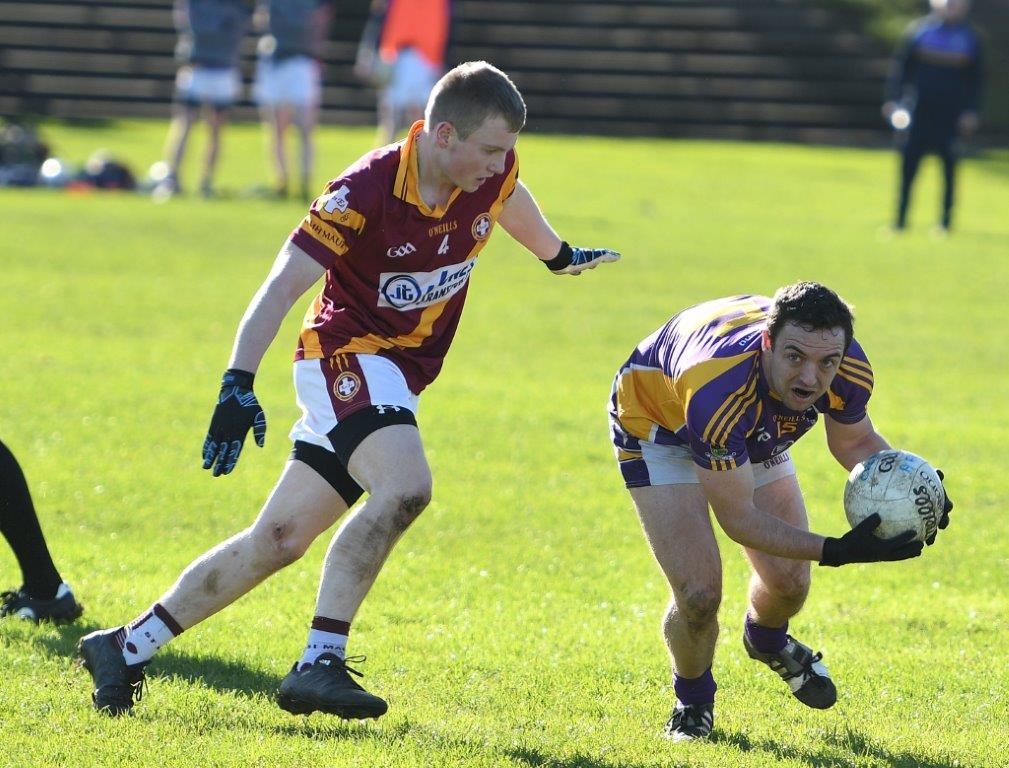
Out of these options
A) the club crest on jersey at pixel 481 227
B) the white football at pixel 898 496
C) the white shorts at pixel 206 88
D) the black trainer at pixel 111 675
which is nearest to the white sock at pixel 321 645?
the black trainer at pixel 111 675

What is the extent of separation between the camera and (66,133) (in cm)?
2570

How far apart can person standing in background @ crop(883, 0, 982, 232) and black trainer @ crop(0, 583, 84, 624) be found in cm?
1476

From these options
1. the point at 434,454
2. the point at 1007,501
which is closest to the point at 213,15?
the point at 434,454

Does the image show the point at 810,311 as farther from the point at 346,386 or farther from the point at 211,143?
the point at 211,143

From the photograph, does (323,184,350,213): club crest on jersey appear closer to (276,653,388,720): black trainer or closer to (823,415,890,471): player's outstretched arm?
(276,653,388,720): black trainer

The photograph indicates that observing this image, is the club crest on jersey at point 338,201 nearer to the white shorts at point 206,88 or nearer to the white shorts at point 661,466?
the white shorts at point 661,466

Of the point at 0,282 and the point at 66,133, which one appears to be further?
the point at 66,133

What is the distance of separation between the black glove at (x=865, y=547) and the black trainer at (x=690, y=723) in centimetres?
71

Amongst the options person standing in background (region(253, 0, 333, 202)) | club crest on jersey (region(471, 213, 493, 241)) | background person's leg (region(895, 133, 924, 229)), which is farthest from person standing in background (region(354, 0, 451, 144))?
club crest on jersey (region(471, 213, 493, 241))

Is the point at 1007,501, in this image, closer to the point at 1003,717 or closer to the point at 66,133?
the point at 1003,717

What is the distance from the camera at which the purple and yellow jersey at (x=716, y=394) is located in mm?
A: 4898

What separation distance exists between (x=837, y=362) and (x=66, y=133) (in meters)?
22.8

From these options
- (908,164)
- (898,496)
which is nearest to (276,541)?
(898,496)

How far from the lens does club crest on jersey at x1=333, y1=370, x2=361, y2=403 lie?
5129mm
